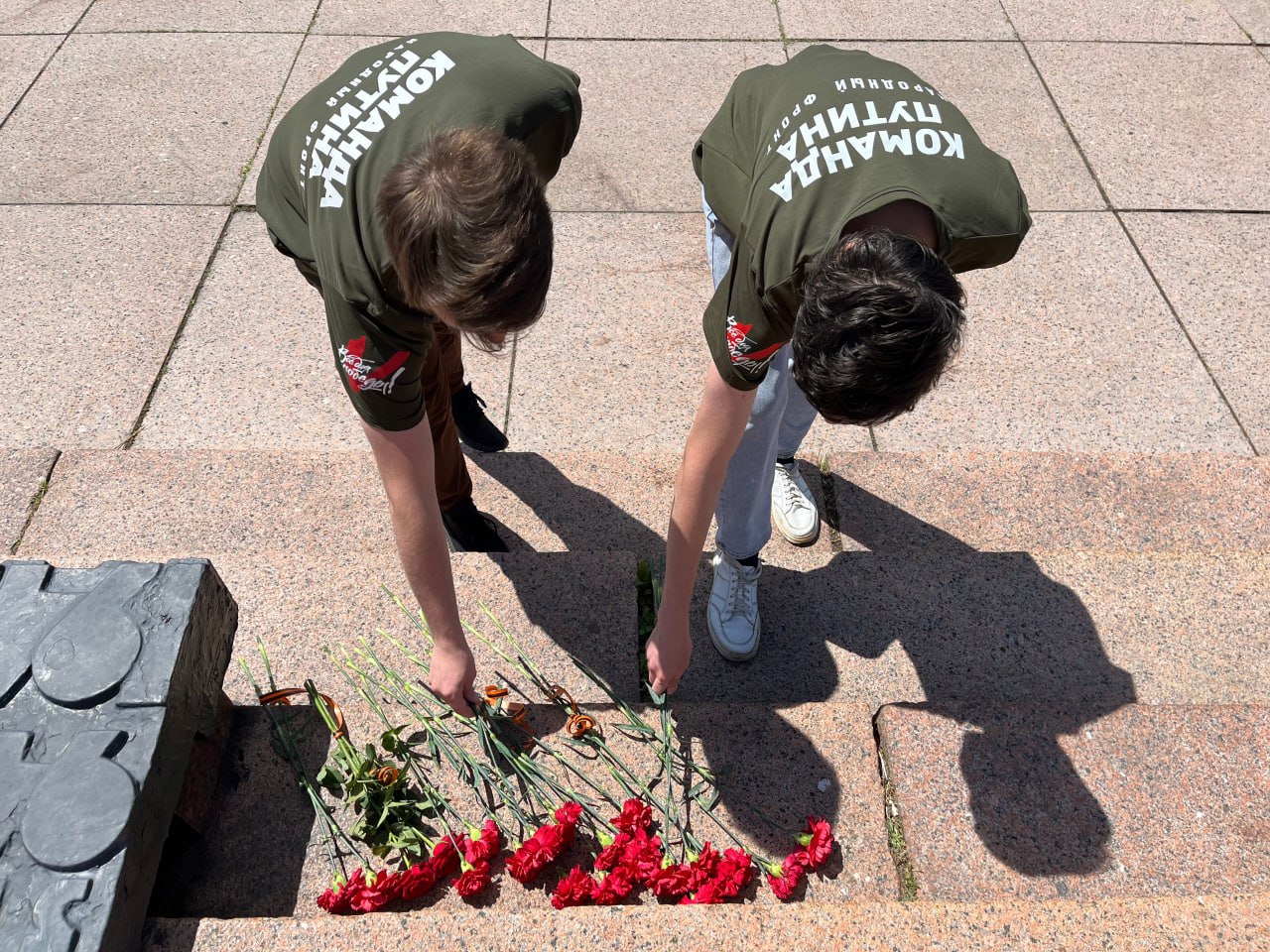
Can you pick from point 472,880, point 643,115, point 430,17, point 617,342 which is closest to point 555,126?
point 472,880

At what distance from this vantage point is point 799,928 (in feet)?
5.41

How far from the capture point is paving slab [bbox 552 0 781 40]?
17.5 ft

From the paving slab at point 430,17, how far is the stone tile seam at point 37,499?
320cm

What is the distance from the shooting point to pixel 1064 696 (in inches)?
95.5

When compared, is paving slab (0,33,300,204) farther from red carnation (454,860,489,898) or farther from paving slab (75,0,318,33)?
red carnation (454,860,489,898)

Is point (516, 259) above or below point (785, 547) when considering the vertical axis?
above

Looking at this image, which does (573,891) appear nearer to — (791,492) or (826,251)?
(826,251)

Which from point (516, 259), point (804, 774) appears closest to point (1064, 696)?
point (804, 774)

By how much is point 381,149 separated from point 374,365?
1.32 ft

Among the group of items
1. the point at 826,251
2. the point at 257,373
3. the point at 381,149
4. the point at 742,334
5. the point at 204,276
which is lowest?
the point at 257,373

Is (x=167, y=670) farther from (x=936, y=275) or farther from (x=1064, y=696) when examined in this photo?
(x=1064, y=696)

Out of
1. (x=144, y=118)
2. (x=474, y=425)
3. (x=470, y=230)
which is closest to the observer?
(x=470, y=230)

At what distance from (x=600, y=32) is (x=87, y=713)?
4.72 m

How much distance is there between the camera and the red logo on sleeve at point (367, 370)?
1784mm
